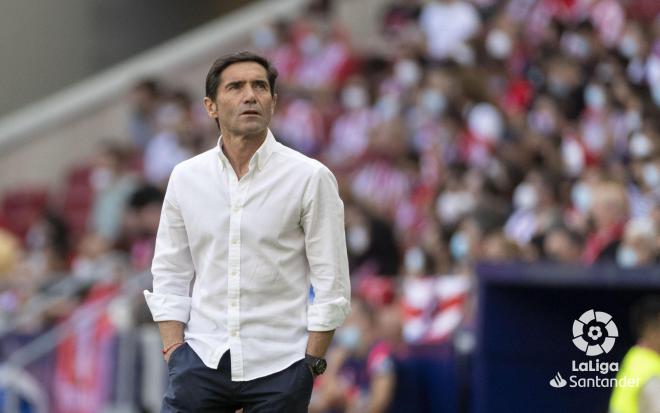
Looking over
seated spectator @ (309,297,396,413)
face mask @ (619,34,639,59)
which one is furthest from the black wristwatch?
face mask @ (619,34,639,59)

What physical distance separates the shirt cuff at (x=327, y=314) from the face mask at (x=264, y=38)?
14.1 m

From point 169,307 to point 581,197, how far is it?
6.47m

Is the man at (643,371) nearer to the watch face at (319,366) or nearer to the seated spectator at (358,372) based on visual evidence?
the watch face at (319,366)

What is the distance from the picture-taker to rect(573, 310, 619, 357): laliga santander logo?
6.78m

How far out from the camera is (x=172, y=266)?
5.80 metres

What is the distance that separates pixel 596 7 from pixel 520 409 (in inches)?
342

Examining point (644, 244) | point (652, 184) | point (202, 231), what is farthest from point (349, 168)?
point (202, 231)

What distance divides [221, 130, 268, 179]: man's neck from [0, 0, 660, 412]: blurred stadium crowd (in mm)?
3868

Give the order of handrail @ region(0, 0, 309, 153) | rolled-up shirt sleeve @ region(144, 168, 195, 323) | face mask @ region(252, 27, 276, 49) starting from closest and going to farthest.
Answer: rolled-up shirt sleeve @ region(144, 168, 195, 323)
face mask @ region(252, 27, 276, 49)
handrail @ region(0, 0, 309, 153)

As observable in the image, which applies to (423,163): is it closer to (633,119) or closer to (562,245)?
(633,119)

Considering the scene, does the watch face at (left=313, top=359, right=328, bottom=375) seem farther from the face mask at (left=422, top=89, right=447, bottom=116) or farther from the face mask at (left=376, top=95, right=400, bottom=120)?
the face mask at (left=376, top=95, right=400, bottom=120)

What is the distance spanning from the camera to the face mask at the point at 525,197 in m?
11.9

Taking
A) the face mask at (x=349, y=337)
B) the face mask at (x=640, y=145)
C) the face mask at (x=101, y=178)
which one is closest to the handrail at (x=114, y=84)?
the face mask at (x=101, y=178)

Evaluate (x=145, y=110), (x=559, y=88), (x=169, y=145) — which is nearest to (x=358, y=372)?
(x=559, y=88)
